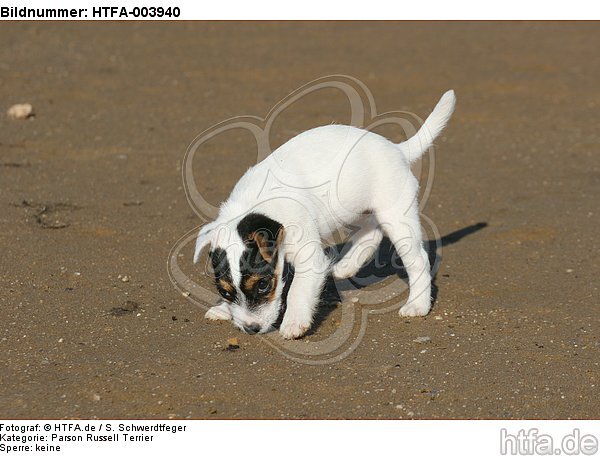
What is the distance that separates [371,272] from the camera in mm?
8742

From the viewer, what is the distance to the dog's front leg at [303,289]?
23.0ft

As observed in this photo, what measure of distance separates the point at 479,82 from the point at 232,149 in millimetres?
5310

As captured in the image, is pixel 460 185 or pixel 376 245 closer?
A: pixel 376 245

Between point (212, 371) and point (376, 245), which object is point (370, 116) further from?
point (212, 371)

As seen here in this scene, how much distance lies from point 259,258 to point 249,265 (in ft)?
0.34

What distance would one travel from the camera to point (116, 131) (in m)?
13.3

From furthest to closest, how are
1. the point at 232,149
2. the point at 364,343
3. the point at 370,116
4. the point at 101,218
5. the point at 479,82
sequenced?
the point at 479,82 < the point at 370,116 < the point at 232,149 < the point at 101,218 < the point at 364,343

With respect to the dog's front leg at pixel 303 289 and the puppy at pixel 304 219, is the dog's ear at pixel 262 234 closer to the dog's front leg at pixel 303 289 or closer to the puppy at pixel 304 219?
the puppy at pixel 304 219

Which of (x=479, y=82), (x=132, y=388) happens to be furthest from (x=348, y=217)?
(x=479, y=82)

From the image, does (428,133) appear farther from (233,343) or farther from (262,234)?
(233,343)

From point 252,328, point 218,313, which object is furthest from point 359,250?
point 252,328

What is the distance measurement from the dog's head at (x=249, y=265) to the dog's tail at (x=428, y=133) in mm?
1665

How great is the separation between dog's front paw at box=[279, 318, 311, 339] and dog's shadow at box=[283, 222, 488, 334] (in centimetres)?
28

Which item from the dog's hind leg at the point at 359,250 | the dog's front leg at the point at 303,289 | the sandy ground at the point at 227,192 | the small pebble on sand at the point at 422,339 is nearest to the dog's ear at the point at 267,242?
the dog's front leg at the point at 303,289
